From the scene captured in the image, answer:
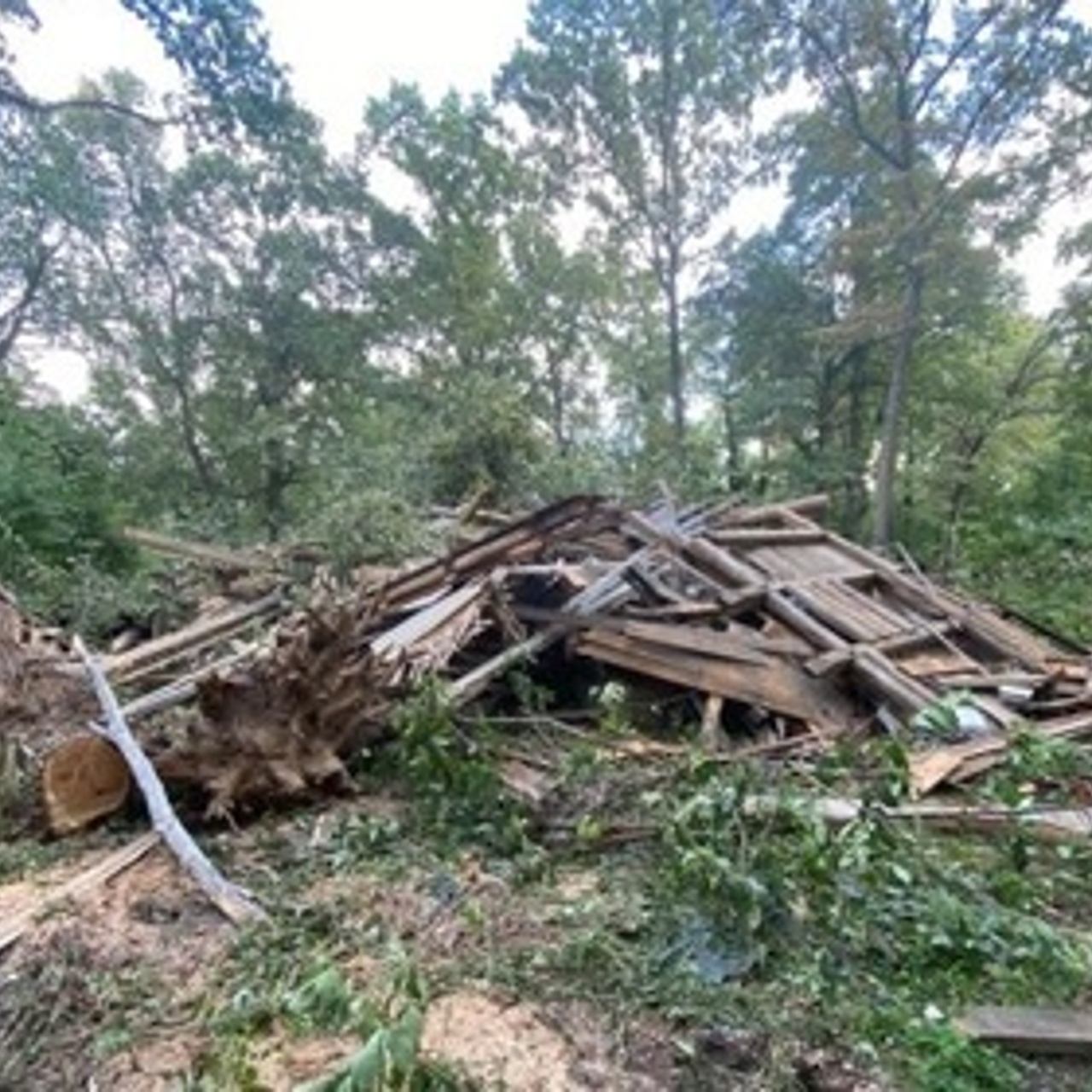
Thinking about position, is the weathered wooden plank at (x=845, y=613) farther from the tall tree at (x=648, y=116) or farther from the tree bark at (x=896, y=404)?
the tall tree at (x=648, y=116)

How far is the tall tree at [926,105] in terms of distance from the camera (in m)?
13.2

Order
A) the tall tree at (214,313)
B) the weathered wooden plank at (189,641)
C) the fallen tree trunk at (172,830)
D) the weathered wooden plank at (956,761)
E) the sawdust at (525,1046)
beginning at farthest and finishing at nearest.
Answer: the tall tree at (214,313), the weathered wooden plank at (189,641), the weathered wooden plank at (956,761), the fallen tree trunk at (172,830), the sawdust at (525,1046)

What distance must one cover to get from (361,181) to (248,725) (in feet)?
55.8

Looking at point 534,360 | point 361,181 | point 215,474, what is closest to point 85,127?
point 361,181

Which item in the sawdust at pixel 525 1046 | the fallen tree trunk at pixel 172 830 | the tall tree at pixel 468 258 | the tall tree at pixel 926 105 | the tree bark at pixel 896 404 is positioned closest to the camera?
the sawdust at pixel 525 1046

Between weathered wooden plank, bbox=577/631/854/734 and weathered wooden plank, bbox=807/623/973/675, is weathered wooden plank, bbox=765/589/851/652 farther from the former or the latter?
weathered wooden plank, bbox=577/631/854/734

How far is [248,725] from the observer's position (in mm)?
3996

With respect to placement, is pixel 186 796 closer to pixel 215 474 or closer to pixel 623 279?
pixel 215 474

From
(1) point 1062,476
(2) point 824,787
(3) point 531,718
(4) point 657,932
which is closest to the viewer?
(4) point 657,932

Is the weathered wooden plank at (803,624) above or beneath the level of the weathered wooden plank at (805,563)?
beneath

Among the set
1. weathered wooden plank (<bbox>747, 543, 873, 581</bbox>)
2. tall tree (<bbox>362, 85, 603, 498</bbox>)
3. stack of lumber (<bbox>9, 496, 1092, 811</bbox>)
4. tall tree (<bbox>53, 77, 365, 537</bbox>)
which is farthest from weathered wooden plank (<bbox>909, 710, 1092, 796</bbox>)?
tall tree (<bbox>53, 77, 365, 537</bbox>)

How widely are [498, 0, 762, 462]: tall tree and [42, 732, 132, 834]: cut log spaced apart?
13.9m

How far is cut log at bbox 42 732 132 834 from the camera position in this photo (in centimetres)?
389

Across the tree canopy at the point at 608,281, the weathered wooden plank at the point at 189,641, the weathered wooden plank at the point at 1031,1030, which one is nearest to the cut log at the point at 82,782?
the weathered wooden plank at the point at 189,641
